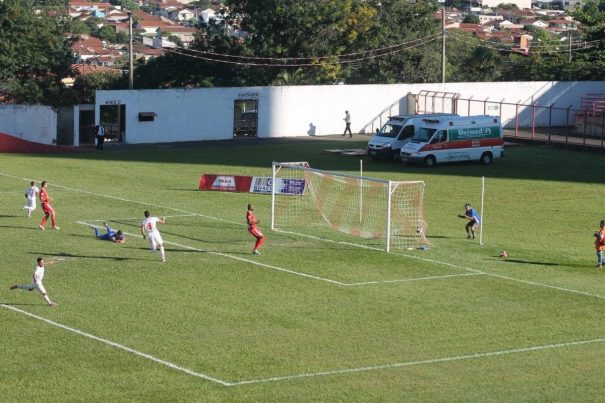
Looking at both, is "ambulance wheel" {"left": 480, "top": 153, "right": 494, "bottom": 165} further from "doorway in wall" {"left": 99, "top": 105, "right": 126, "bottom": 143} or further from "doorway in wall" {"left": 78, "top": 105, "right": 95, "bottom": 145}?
"doorway in wall" {"left": 78, "top": 105, "right": 95, "bottom": 145}

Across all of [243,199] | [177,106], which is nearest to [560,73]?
[177,106]

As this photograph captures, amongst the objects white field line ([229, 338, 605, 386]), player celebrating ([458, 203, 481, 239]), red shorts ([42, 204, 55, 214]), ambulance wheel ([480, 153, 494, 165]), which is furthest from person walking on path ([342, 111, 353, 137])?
white field line ([229, 338, 605, 386])

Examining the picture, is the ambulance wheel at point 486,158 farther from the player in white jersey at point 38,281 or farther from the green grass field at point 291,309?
the player in white jersey at point 38,281

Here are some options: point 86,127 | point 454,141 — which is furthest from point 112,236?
point 86,127

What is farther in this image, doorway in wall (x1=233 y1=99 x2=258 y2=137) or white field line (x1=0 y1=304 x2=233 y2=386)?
doorway in wall (x1=233 y1=99 x2=258 y2=137)

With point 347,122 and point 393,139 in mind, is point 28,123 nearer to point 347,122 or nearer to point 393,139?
point 347,122

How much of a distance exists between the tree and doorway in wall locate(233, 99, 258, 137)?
Answer: 10.9m

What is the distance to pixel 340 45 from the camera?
86875 millimetres

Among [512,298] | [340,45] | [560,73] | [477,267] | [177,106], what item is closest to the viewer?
[512,298]

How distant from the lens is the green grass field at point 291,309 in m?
24.0

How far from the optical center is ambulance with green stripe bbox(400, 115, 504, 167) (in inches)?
2432

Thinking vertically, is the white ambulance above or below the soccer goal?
above

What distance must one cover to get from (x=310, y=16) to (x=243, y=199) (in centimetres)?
3486

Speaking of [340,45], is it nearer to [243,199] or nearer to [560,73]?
[560,73]
